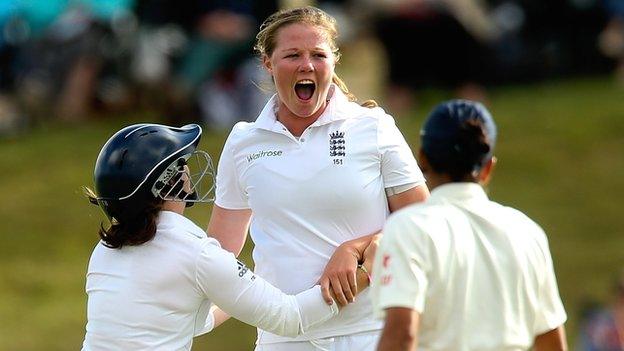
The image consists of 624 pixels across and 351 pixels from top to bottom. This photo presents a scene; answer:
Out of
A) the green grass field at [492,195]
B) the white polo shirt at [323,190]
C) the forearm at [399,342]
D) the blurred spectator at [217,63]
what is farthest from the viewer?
the blurred spectator at [217,63]

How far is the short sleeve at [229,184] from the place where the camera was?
6.33 meters

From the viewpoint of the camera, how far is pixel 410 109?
16.0 metres

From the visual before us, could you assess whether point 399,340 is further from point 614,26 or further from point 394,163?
point 614,26

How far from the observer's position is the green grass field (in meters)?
14.0

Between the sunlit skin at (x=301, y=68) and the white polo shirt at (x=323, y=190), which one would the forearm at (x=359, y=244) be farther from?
the sunlit skin at (x=301, y=68)

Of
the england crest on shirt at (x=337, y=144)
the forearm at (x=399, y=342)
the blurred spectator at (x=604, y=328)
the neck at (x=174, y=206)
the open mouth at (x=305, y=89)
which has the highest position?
the open mouth at (x=305, y=89)

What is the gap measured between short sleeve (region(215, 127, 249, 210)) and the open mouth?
32cm

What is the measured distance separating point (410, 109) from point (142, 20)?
2719 mm

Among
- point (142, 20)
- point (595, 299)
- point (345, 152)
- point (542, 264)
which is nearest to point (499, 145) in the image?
point (595, 299)

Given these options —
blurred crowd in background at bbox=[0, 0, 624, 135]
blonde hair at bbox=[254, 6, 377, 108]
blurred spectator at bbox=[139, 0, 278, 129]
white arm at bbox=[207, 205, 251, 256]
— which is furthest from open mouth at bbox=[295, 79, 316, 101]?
blurred spectator at bbox=[139, 0, 278, 129]

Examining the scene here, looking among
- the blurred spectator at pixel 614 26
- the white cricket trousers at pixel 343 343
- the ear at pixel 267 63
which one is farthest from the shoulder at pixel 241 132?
the blurred spectator at pixel 614 26

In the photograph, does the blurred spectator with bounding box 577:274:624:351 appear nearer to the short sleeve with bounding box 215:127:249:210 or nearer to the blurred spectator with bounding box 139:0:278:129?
the blurred spectator with bounding box 139:0:278:129

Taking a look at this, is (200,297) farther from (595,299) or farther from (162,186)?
(595,299)

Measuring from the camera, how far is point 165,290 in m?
5.52
